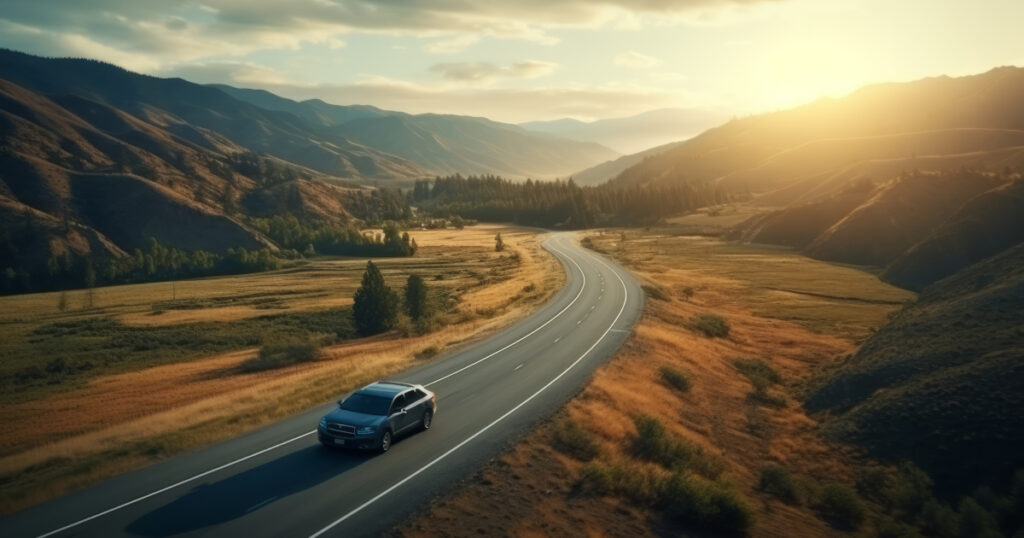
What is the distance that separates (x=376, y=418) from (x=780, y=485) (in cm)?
1540

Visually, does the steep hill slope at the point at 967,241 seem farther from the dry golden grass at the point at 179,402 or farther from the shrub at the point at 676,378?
the shrub at the point at 676,378

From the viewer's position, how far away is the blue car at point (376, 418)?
20.6 m

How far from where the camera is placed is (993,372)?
29.0 metres

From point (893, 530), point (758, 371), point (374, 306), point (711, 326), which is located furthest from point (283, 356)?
point (893, 530)

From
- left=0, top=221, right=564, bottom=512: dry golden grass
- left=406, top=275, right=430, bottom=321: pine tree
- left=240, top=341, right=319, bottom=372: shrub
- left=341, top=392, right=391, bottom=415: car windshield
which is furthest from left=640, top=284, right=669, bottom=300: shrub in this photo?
left=341, top=392, right=391, bottom=415: car windshield

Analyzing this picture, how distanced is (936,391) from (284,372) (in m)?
38.1

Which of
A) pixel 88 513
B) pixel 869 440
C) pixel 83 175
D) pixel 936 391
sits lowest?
pixel 869 440

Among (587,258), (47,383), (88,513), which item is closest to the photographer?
(88,513)

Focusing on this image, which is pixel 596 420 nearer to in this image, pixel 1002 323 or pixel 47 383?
pixel 1002 323

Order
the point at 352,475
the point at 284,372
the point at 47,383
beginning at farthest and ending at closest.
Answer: the point at 47,383 < the point at 284,372 < the point at 352,475

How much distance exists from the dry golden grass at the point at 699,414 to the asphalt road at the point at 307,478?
1341 millimetres

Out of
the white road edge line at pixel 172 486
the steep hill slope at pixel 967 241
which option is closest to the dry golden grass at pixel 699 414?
the white road edge line at pixel 172 486

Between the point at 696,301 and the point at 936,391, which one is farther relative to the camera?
the point at 696,301

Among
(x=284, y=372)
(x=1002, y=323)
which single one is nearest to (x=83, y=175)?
(x=284, y=372)
